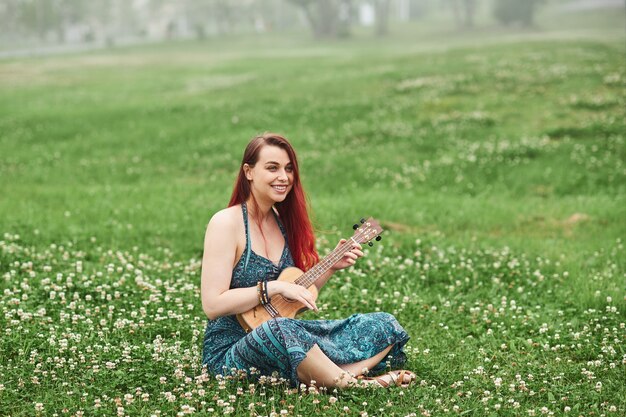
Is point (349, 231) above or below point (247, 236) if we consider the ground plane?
below

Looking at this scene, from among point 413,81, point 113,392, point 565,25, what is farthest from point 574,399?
point 565,25

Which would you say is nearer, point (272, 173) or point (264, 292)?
point (264, 292)

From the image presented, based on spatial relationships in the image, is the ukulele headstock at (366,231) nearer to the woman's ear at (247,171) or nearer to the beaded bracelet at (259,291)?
the beaded bracelet at (259,291)

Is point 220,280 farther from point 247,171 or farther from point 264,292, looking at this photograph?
point 247,171

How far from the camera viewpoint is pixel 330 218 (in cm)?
1343

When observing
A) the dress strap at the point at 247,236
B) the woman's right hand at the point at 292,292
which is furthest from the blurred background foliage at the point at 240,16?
the woman's right hand at the point at 292,292

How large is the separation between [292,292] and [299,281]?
0.36 m

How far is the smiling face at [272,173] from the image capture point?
662cm

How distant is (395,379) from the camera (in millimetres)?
6738

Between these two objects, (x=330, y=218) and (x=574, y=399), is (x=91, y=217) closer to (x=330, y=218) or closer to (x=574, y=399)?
(x=330, y=218)

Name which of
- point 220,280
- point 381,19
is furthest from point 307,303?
point 381,19

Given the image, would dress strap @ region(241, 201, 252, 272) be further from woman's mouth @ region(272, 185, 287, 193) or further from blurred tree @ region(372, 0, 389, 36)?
blurred tree @ region(372, 0, 389, 36)

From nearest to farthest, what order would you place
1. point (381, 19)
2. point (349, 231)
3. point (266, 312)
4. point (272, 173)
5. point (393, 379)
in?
point (266, 312) → point (272, 173) → point (393, 379) → point (349, 231) → point (381, 19)

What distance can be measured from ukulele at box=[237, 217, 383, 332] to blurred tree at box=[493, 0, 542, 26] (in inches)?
2914
